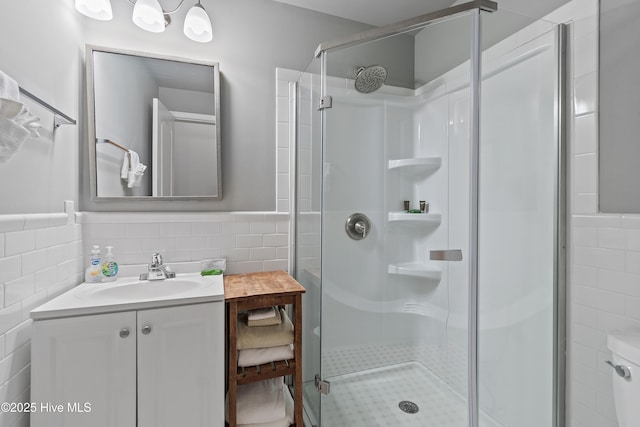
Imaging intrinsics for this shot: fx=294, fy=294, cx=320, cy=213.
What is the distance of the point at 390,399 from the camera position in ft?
4.92

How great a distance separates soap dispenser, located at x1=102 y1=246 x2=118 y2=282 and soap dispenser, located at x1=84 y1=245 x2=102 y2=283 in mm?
22

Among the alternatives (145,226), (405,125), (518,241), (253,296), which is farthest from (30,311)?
(518,241)

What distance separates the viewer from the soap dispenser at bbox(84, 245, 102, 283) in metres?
1.42

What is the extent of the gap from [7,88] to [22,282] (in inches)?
26.0

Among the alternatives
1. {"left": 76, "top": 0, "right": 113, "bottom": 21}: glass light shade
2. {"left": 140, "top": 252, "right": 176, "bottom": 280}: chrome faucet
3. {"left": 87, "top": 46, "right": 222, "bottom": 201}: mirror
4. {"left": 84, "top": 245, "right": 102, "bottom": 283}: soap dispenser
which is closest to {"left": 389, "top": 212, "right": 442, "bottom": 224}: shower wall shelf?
{"left": 87, "top": 46, "right": 222, "bottom": 201}: mirror

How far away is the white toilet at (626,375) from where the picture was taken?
88 centimetres

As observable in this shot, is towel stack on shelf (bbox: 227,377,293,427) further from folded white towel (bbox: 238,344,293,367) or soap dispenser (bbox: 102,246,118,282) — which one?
soap dispenser (bbox: 102,246,118,282)

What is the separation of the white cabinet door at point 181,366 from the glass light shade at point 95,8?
1.36 m

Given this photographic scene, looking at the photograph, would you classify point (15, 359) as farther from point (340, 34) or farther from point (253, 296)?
point (340, 34)

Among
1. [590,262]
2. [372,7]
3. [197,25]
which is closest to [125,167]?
[197,25]

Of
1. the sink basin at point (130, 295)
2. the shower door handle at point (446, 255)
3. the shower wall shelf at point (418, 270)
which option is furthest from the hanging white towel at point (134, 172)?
the shower door handle at point (446, 255)

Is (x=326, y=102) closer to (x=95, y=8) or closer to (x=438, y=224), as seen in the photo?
(x=438, y=224)

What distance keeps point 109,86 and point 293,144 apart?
3.27 feet

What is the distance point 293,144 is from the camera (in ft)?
5.98
